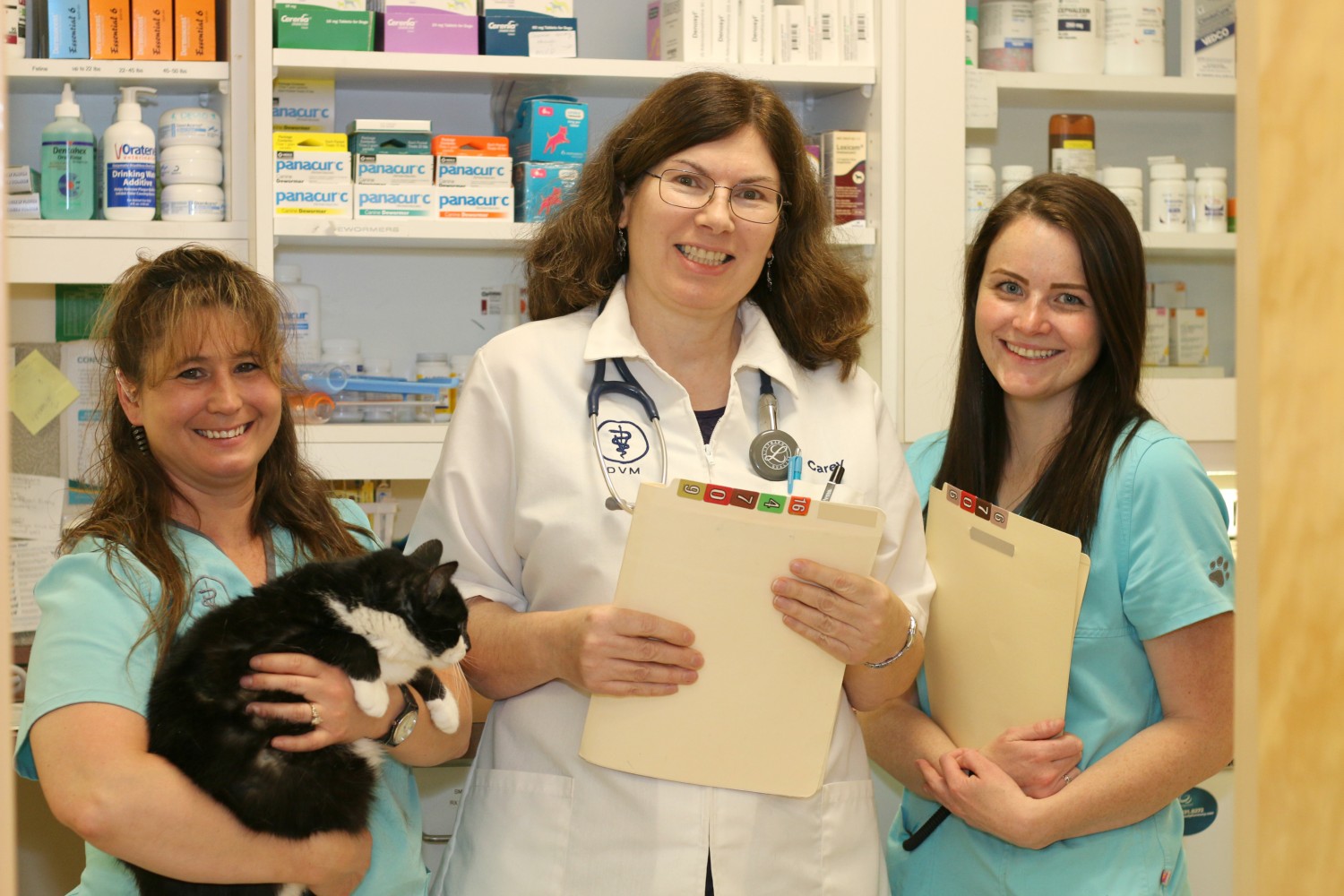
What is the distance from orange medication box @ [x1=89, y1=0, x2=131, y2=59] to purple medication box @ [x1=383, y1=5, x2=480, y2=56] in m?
0.59

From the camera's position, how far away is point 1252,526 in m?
0.54

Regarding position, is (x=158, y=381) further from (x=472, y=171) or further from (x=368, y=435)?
(x=472, y=171)

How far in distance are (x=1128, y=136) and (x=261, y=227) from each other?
7.37ft

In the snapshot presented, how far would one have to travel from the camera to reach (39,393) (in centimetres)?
284

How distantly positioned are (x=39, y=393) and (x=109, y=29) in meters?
0.88

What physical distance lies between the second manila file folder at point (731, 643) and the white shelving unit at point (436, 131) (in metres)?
1.36

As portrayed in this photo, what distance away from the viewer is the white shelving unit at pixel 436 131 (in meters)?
2.60

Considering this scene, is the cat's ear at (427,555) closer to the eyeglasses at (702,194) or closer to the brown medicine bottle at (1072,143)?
the eyeglasses at (702,194)

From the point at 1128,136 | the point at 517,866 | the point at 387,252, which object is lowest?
the point at 517,866

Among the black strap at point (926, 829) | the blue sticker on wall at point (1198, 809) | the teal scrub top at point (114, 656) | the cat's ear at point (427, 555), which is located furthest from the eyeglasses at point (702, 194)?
the blue sticker on wall at point (1198, 809)

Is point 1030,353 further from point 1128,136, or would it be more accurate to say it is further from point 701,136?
point 1128,136

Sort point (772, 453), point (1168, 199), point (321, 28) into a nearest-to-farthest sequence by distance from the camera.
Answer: point (772, 453), point (321, 28), point (1168, 199)

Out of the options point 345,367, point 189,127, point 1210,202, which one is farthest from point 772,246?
point 1210,202

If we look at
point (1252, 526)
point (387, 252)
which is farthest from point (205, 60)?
point (1252, 526)
